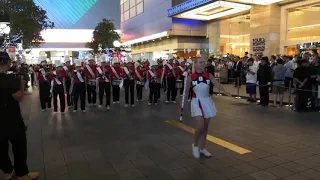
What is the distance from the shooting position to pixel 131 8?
158 feet

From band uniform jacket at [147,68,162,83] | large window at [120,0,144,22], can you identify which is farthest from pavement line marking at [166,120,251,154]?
large window at [120,0,144,22]

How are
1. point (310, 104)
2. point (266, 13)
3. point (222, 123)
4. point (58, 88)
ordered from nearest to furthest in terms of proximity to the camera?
point (222, 123)
point (310, 104)
point (58, 88)
point (266, 13)

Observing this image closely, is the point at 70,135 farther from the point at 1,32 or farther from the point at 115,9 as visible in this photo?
the point at 115,9

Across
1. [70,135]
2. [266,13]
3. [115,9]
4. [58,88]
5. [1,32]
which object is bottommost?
[70,135]

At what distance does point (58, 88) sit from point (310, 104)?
903cm

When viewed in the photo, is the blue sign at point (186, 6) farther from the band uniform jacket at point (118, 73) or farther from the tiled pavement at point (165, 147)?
the tiled pavement at point (165, 147)

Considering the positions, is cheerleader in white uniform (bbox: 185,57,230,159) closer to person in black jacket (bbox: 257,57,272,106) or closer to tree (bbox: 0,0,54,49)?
person in black jacket (bbox: 257,57,272,106)

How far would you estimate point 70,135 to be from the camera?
752cm

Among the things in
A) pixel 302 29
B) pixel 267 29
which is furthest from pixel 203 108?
pixel 267 29

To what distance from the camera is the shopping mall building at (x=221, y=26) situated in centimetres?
2083

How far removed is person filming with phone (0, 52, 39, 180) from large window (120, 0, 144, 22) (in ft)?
131

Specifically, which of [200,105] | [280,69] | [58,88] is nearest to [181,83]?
[280,69]

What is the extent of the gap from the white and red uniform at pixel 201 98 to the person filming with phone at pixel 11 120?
286 cm

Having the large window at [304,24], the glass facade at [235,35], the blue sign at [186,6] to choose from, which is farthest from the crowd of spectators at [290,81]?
the glass facade at [235,35]
